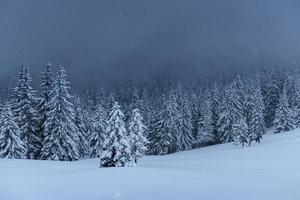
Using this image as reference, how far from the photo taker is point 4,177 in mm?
24234

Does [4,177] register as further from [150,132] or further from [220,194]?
[150,132]

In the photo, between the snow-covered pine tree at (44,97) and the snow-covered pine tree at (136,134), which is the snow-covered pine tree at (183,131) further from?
the snow-covered pine tree at (44,97)

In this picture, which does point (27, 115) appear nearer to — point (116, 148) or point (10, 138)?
point (10, 138)

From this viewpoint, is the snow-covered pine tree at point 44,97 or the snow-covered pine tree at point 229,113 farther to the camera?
the snow-covered pine tree at point 229,113

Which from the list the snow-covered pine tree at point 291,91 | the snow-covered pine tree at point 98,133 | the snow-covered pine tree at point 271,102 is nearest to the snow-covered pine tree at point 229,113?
the snow-covered pine tree at point 291,91

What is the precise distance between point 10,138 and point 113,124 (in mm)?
13482

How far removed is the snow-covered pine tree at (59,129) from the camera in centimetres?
4659

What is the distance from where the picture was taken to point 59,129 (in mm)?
46750

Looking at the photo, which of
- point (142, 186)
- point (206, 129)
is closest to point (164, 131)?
point (206, 129)

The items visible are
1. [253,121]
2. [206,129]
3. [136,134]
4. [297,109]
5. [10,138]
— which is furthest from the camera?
[206,129]

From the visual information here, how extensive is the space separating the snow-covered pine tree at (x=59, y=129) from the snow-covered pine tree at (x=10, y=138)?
328 cm

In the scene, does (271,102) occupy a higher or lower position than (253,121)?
higher

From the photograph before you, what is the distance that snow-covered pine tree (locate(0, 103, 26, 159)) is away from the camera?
4366 centimetres

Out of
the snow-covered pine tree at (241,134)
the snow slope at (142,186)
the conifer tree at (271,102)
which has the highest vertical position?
the conifer tree at (271,102)
